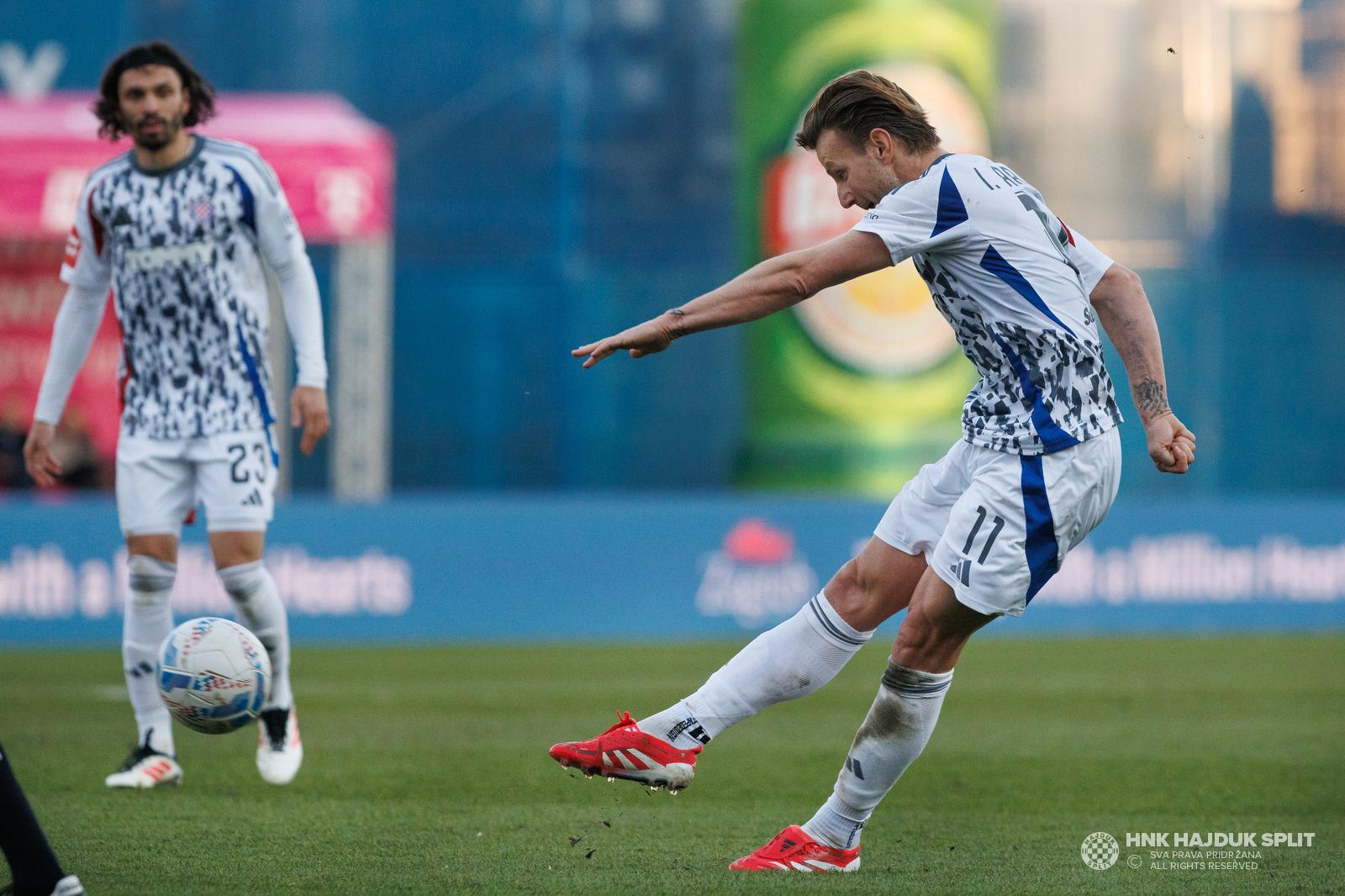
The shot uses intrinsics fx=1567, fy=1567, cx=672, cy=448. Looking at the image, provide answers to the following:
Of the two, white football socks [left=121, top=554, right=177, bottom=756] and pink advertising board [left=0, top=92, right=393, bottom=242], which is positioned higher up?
pink advertising board [left=0, top=92, right=393, bottom=242]

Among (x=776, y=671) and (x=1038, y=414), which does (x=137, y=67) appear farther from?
(x=1038, y=414)

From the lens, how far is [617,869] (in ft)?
13.2

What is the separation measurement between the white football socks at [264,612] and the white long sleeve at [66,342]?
2.82ft

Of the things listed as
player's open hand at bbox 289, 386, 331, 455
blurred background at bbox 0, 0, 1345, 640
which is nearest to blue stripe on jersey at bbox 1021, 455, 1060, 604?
player's open hand at bbox 289, 386, 331, 455

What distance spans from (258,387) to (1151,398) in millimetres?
2906

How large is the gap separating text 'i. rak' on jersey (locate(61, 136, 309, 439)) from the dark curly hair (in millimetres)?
140

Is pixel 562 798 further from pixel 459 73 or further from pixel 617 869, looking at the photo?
pixel 459 73

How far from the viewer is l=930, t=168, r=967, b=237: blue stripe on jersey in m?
3.75

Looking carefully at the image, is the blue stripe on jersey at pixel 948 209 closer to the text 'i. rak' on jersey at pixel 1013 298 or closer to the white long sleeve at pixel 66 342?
the text 'i. rak' on jersey at pixel 1013 298

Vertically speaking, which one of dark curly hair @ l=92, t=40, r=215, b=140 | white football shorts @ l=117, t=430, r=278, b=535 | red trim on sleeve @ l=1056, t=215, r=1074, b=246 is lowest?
white football shorts @ l=117, t=430, r=278, b=535

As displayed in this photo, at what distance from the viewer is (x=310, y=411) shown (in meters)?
5.17

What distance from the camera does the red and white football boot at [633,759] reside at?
395 cm

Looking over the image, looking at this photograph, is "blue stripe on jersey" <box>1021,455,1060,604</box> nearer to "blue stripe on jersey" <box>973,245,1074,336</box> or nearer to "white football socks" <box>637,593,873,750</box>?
"blue stripe on jersey" <box>973,245,1074,336</box>

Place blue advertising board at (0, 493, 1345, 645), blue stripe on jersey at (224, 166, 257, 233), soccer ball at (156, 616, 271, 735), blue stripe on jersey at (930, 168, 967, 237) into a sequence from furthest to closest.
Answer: blue advertising board at (0, 493, 1345, 645) → blue stripe on jersey at (224, 166, 257, 233) → soccer ball at (156, 616, 271, 735) → blue stripe on jersey at (930, 168, 967, 237)
